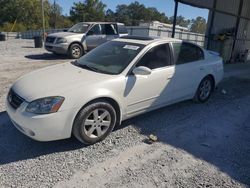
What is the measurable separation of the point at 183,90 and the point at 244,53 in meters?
10.7

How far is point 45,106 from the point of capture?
3.14 metres

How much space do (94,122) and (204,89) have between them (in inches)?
119

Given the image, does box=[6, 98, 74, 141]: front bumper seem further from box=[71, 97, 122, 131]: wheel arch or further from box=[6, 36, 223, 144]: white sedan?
box=[71, 97, 122, 131]: wheel arch

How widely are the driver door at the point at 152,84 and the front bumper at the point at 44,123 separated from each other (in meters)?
1.03

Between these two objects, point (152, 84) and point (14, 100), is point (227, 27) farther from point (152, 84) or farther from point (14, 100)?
point (14, 100)

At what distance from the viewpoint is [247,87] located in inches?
292

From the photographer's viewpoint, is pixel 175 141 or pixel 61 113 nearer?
pixel 61 113

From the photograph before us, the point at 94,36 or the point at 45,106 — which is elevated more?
the point at 94,36

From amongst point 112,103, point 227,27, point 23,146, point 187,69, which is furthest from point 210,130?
point 227,27

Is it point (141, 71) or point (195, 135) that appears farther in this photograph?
point (195, 135)

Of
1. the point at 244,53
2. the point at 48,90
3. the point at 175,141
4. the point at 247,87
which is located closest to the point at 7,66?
the point at 48,90

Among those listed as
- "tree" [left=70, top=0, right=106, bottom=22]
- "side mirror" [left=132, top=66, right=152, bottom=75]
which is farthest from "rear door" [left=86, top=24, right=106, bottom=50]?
"tree" [left=70, top=0, right=106, bottom=22]

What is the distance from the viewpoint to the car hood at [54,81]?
10.7 ft

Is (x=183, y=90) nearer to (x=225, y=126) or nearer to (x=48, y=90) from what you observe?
(x=225, y=126)
